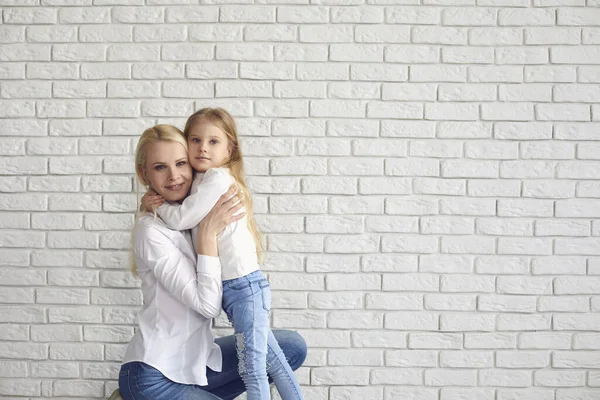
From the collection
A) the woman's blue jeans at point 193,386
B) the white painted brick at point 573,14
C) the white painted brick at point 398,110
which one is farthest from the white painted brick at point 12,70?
the white painted brick at point 573,14

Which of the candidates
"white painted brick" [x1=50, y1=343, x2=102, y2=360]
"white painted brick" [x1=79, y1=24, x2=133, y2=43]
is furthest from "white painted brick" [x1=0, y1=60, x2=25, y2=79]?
"white painted brick" [x1=50, y1=343, x2=102, y2=360]

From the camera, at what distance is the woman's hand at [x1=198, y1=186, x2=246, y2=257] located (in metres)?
2.09

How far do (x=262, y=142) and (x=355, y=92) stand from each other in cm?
48

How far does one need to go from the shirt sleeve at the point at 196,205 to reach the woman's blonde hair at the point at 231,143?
0.13 metres

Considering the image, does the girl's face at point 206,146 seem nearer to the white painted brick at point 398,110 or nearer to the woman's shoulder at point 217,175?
the woman's shoulder at point 217,175

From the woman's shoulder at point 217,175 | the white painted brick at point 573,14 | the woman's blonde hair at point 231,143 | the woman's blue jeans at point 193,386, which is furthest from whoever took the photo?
the white painted brick at point 573,14

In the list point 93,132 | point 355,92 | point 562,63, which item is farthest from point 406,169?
point 93,132

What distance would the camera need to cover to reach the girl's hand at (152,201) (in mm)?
2172

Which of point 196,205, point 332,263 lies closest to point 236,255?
point 196,205

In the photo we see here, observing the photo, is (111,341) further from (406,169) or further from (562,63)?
(562,63)

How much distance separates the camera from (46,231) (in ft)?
9.13

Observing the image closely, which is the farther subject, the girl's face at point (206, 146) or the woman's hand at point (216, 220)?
the girl's face at point (206, 146)

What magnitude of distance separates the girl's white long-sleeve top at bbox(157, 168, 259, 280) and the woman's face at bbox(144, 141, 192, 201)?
4 centimetres

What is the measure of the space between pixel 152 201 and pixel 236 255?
0.37m
